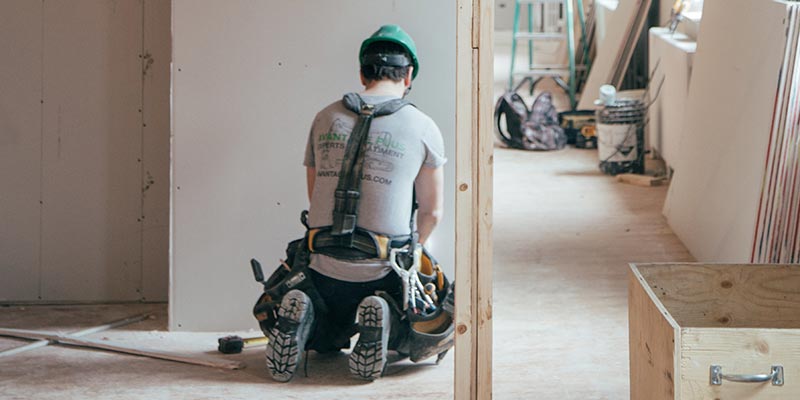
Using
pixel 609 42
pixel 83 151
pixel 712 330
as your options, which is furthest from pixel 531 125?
pixel 712 330

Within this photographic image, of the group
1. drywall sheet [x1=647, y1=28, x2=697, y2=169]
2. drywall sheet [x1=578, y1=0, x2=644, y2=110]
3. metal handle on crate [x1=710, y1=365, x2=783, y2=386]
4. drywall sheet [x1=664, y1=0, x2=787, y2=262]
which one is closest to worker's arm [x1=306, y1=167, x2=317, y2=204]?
drywall sheet [x1=664, y1=0, x2=787, y2=262]

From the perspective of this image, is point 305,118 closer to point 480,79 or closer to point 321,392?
point 321,392

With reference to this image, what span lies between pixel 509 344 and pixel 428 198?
2.29 ft

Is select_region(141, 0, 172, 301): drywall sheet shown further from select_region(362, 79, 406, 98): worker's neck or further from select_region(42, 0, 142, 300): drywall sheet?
select_region(362, 79, 406, 98): worker's neck

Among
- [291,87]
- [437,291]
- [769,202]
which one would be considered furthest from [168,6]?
[769,202]

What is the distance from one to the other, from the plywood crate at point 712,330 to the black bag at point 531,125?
20.7ft

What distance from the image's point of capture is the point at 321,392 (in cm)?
391

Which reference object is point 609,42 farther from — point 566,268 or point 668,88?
point 566,268

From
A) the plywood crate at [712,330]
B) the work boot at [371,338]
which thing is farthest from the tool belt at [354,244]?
the plywood crate at [712,330]

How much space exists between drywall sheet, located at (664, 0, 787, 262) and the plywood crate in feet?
4.94

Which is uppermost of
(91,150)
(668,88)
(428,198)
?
(668,88)

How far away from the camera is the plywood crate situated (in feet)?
8.70

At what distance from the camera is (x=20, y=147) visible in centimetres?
496

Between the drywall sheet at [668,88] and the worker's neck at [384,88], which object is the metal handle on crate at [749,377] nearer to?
the worker's neck at [384,88]
